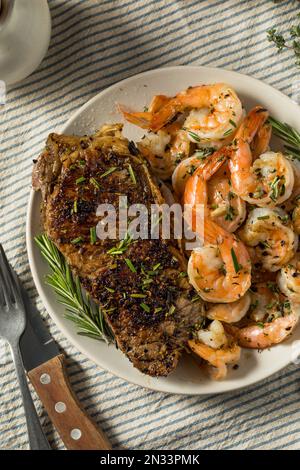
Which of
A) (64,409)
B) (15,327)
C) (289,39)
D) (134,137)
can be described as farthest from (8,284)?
(289,39)

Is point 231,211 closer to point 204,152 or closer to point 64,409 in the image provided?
point 204,152

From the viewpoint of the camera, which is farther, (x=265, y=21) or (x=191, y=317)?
(x=265, y=21)

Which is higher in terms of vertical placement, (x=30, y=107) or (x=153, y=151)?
(x=30, y=107)

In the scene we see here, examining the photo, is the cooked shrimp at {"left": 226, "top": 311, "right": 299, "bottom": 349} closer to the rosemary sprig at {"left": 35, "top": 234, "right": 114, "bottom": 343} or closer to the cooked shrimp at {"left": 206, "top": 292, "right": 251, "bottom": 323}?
the cooked shrimp at {"left": 206, "top": 292, "right": 251, "bottom": 323}

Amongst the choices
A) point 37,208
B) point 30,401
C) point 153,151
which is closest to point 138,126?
point 153,151

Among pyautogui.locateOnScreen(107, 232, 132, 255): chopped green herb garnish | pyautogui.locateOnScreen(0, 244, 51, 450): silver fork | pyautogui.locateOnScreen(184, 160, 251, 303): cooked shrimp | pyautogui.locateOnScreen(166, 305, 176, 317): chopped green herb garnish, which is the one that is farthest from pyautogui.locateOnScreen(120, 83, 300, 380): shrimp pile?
pyautogui.locateOnScreen(0, 244, 51, 450): silver fork

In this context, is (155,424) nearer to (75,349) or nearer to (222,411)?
(222,411)
